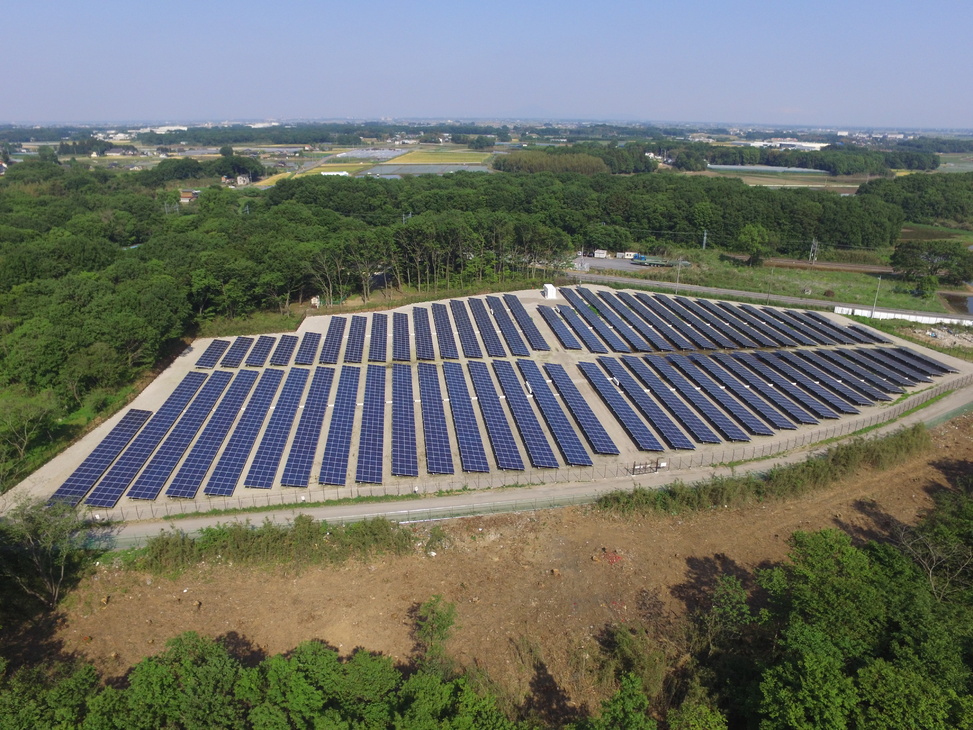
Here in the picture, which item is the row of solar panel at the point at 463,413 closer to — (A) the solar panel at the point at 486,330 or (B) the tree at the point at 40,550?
(A) the solar panel at the point at 486,330

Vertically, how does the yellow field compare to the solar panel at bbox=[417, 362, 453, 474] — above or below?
above

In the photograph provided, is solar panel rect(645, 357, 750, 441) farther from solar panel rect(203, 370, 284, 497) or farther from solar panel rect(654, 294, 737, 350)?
solar panel rect(203, 370, 284, 497)

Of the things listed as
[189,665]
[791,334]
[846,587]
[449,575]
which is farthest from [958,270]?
[189,665]

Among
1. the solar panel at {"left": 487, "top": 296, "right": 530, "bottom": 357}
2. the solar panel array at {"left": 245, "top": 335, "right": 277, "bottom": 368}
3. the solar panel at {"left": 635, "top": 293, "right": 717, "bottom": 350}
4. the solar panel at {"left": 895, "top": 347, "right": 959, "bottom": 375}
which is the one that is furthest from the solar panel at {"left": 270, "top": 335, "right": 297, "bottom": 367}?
the solar panel at {"left": 895, "top": 347, "right": 959, "bottom": 375}

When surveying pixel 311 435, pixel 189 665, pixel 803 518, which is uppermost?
pixel 189 665

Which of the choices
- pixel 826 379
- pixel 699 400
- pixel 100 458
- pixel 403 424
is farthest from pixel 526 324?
pixel 100 458

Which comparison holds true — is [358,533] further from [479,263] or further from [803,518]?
[479,263]

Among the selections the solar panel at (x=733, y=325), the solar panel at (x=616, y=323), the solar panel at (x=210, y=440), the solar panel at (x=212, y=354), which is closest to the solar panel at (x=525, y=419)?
the solar panel at (x=616, y=323)
